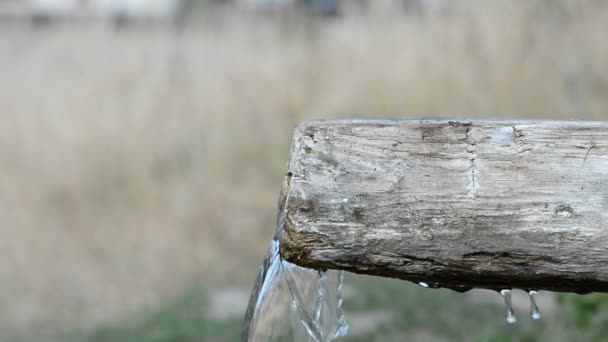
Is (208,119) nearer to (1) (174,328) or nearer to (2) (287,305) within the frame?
(1) (174,328)

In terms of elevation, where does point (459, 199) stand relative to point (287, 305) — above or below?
above

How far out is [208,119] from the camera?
838 cm

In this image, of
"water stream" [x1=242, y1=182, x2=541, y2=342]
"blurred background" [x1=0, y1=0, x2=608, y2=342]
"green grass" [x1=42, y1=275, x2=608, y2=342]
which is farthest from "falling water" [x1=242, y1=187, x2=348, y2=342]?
"blurred background" [x1=0, y1=0, x2=608, y2=342]

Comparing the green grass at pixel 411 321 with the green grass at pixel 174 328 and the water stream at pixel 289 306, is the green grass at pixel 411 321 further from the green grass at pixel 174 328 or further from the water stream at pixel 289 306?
the water stream at pixel 289 306

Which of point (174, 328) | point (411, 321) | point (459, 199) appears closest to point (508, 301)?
point (459, 199)

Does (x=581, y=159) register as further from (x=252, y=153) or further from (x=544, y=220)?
(x=252, y=153)

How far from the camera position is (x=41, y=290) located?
6.84 m

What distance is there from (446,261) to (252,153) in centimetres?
699

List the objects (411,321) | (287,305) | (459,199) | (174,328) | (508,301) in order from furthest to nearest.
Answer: (174,328)
(411,321)
(287,305)
(508,301)
(459,199)

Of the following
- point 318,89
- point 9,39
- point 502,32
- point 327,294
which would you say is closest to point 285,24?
point 318,89

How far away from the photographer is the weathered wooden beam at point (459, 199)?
1.24 meters

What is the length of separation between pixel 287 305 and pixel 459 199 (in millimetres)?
576

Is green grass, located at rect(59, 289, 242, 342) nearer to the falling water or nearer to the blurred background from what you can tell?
the blurred background

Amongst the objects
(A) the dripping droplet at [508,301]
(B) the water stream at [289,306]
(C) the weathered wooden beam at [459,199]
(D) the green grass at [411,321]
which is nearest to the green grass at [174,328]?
(D) the green grass at [411,321]
